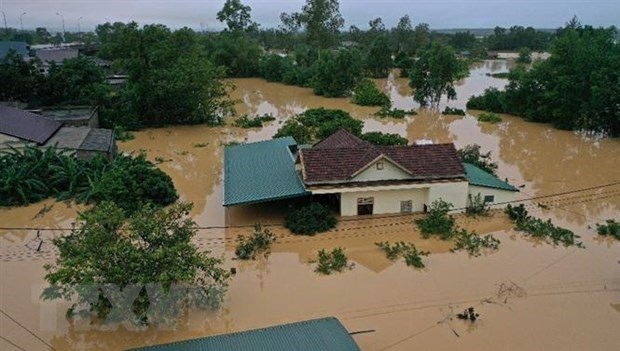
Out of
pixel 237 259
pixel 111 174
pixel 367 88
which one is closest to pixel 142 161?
pixel 111 174

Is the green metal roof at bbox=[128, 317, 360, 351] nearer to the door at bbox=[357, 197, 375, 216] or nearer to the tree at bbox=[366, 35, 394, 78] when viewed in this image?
the door at bbox=[357, 197, 375, 216]

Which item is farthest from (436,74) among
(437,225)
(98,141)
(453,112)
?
(98,141)

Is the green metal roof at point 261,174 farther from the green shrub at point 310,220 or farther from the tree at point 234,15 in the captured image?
the tree at point 234,15

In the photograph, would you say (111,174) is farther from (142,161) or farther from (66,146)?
(66,146)

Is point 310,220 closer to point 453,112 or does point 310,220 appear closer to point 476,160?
point 476,160

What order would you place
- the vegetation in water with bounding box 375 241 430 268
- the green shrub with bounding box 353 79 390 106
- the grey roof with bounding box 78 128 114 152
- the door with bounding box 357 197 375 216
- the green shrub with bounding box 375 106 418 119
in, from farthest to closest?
1. the green shrub with bounding box 353 79 390 106
2. the green shrub with bounding box 375 106 418 119
3. the grey roof with bounding box 78 128 114 152
4. the door with bounding box 357 197 375 216
5. the vegetation in water with bounding box 375 241 430 268

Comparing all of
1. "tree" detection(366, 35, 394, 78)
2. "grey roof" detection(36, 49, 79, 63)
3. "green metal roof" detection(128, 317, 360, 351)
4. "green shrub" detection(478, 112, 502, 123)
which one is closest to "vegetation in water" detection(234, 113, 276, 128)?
"green shrub" detection(478, 112, 502, 123)

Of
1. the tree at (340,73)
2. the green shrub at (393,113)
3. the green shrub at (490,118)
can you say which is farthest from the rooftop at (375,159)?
the tree at (340,73)
